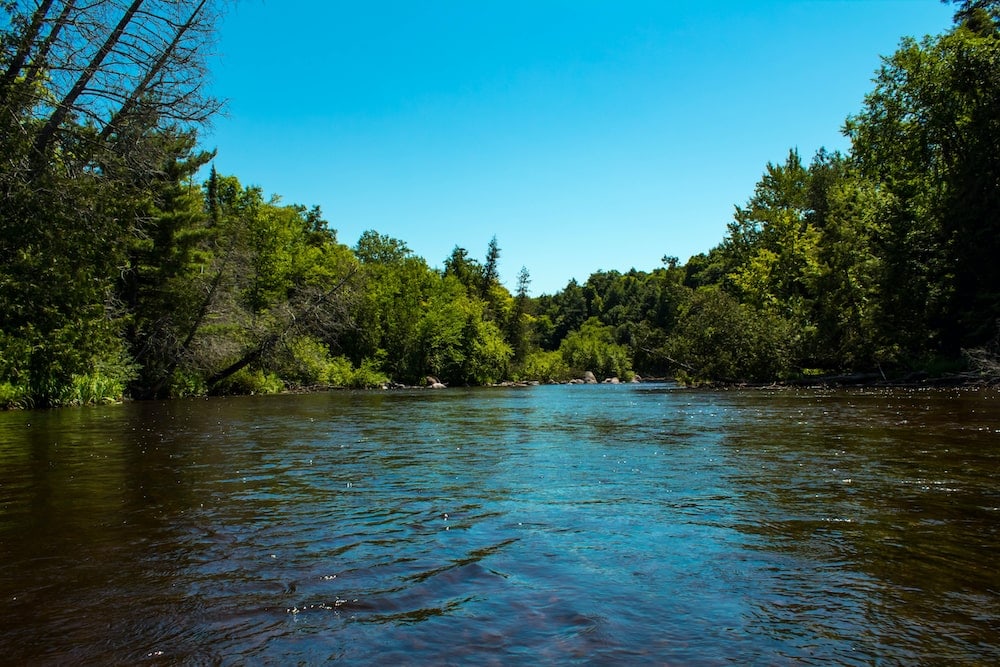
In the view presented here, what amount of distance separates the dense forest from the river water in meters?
5.73

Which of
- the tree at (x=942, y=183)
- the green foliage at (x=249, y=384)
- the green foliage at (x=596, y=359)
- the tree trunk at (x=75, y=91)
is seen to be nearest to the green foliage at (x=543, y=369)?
the green foliage at (x=596, y=359)

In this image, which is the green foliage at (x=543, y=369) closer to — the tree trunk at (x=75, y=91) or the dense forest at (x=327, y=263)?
the dense forest at (x=327, y=263)

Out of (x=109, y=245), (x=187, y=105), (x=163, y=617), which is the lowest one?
(x=163, y=617)

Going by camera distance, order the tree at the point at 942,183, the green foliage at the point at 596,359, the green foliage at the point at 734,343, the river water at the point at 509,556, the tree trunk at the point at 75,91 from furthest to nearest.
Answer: the green foliage at the point at 596,359
the green foliage at the point at 734,343
the tree at the point at 942,183
the tree trunk at the point at 75,91
the river water at the point at 509,556

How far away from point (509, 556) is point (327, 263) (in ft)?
179

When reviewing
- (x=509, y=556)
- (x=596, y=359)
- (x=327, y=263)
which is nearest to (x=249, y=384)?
(x=327, y=263)

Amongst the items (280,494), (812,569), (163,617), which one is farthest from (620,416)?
(163,617)

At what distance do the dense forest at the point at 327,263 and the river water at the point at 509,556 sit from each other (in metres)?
5.73

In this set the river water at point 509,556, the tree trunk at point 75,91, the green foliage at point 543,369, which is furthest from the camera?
the green foliage at point 543,369

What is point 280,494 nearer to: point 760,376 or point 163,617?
point 163,617

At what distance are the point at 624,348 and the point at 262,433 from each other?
76523 millimetres

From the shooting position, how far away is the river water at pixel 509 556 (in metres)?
3.18

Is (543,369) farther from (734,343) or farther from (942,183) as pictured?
(942,183)

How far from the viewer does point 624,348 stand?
286 ft
